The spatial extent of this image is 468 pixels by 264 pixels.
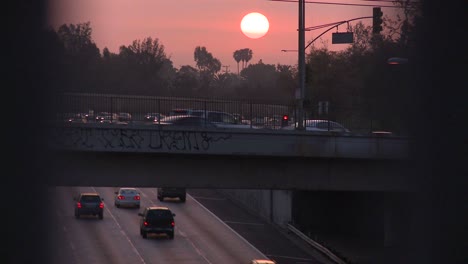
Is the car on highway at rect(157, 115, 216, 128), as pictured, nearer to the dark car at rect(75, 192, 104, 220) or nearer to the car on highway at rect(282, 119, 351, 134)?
the car on highway at rect(282, 119, 351, 134)

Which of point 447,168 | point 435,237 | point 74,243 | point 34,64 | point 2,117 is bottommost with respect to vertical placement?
point 74,243

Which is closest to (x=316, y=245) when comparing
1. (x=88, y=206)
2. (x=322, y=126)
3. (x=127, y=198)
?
(x=322, y=126)

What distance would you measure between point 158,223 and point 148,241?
2.15ft

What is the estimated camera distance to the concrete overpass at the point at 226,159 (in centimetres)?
1223

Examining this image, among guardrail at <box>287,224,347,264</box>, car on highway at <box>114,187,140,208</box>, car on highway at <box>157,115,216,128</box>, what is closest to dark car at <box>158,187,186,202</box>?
car on highway at <box>114,187,140,208</box>

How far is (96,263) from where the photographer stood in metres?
18.3

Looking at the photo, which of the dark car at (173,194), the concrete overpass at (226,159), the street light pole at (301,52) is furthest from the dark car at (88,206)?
the concrete overpass at (226,159)

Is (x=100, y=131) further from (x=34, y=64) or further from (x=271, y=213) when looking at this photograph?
(x=271, y=213)

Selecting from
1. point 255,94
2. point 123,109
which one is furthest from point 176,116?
point 255,94

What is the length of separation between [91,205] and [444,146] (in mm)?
23337

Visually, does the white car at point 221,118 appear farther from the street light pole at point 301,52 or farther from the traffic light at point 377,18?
the traffic light at point 377,18

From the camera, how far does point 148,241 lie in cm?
2295

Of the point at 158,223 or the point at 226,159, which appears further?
the point at 158,223

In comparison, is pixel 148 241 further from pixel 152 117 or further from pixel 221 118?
pixel 152 117
